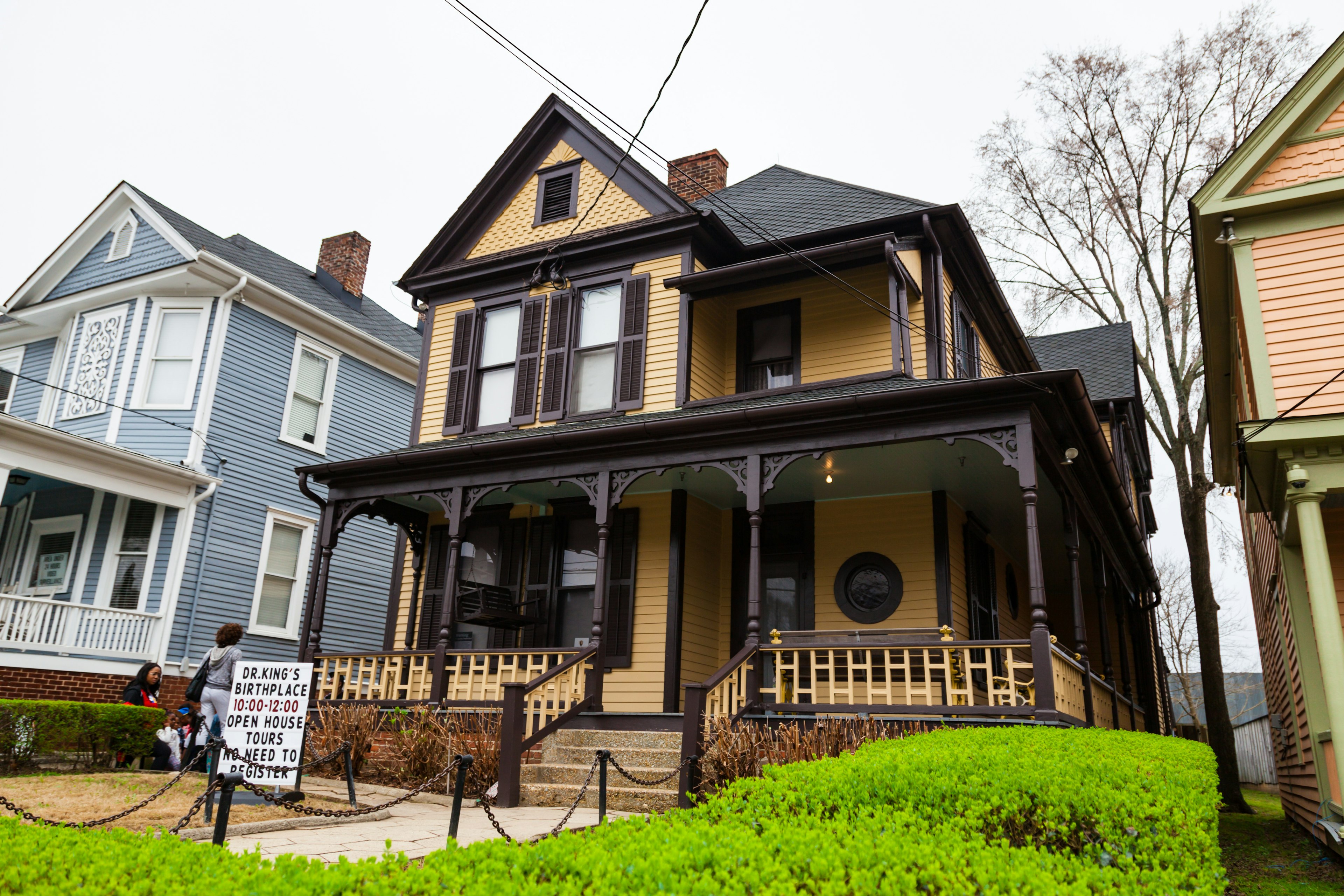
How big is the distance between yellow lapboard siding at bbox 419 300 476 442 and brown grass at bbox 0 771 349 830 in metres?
6.17

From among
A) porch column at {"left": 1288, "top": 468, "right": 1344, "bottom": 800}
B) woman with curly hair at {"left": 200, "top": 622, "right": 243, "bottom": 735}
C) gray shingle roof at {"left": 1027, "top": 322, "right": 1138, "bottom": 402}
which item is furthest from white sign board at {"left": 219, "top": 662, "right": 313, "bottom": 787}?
gray shingle roof at {"left": 1027, "top": 322, "right": 1138, "bottom": 402}

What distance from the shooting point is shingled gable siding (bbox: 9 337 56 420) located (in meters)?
18.4

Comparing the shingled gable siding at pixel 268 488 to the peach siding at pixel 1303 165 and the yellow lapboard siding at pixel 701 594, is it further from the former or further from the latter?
the peach siding at pixel 1303 165

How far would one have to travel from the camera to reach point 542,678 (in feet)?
32.9

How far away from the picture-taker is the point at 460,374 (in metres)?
14.6

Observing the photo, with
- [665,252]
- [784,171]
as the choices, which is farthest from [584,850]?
[784,171]

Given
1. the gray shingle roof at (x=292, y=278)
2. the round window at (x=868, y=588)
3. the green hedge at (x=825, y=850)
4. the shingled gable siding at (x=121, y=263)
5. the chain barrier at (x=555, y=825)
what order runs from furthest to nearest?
the gray shingle roof at (x=292, y=278) → the shingled gable siding at (x=121, y=263) → the round window at (x=868, y=588) → the chain barrier at (x=555, y=825) → the green hedge at (x=825, y=850)

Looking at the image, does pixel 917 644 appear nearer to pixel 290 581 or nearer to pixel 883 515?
pixel 883 515

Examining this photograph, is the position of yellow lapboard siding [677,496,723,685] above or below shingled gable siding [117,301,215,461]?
below

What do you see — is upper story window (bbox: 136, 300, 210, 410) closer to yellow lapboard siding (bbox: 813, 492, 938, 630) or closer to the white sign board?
the white sign board

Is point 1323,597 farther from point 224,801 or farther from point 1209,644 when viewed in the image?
point 1209,644

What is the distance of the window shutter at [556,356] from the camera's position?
13547mm

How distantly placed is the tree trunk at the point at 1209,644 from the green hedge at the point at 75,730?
15.5 meters

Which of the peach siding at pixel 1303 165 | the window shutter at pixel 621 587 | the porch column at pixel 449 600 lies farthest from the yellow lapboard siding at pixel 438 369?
the peach siding at pixel 1303 165
